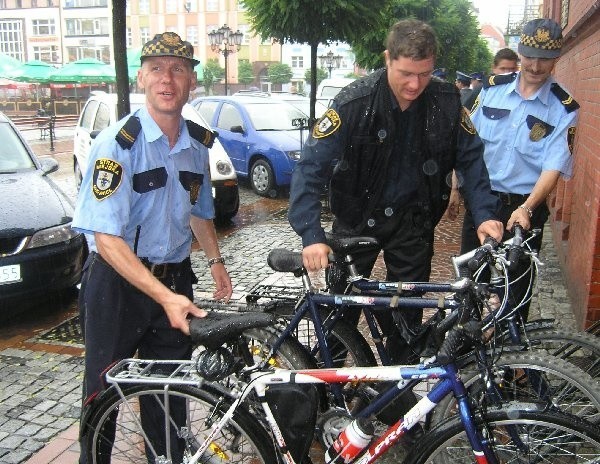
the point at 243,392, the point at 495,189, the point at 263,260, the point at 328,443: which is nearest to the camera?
the point at 243,392

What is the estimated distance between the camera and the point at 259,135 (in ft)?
36.5

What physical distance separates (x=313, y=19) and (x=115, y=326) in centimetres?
872

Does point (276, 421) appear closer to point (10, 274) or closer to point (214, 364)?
point (214, 364)

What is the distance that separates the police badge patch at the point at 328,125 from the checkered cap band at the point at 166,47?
66 cm

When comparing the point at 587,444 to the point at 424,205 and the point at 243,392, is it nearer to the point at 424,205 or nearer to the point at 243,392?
the point at 243,392

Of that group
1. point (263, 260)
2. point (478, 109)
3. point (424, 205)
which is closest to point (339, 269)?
point (424, 205)

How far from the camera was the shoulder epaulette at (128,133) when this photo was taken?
2555 mm

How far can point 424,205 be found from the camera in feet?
10.8

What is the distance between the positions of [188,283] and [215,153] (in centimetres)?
631

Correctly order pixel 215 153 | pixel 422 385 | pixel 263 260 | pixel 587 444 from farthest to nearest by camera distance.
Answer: pixel 215 153 → pixel 263 260 → pixel 422 385 → pixel 587 444

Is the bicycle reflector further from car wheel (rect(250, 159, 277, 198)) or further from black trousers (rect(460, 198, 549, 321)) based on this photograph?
car wheel (rect(250, 159, 277, 198))

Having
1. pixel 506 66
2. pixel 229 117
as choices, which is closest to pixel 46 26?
pixel 229 117

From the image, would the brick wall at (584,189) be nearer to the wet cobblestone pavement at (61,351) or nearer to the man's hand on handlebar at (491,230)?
the wet cobblestone pavement at (61,351)

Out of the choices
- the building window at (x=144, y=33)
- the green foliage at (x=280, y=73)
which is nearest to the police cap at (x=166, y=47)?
the green foliage at (x=280, y=73)
